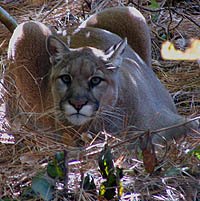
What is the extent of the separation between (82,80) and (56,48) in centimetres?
42

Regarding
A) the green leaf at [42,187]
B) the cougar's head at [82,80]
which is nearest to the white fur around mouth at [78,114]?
the cougar's head at [82,80]

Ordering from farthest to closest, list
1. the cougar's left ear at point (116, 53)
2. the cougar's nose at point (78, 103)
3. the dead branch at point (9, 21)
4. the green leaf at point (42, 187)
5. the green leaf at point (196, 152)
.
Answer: the dead branch at point (9, 21), the cougar's left ear at point (116, 53), the cougar's nose at point (78, 103), the green leaf at point (196, 152), the green leaf at point (42, 187)

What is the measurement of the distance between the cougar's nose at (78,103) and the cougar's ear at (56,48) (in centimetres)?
47

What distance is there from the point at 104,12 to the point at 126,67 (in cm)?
91

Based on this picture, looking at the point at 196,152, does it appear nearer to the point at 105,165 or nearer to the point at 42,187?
the point at 105,165

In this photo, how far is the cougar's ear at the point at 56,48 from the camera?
496 cm

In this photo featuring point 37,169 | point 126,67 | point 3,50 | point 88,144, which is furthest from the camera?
point 3,50

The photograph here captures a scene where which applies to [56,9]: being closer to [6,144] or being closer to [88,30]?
[88,30]

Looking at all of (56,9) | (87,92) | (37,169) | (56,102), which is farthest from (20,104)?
(56,9)

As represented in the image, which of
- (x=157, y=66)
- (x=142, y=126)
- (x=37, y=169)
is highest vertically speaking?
(x=37, y=169)

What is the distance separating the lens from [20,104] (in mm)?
5270

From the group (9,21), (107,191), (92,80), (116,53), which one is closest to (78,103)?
(92,80)

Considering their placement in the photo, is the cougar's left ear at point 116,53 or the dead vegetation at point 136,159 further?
the cougar's left ear at point 116,53

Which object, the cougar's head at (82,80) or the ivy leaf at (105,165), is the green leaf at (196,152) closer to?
the ivy leaf at (105,165)
